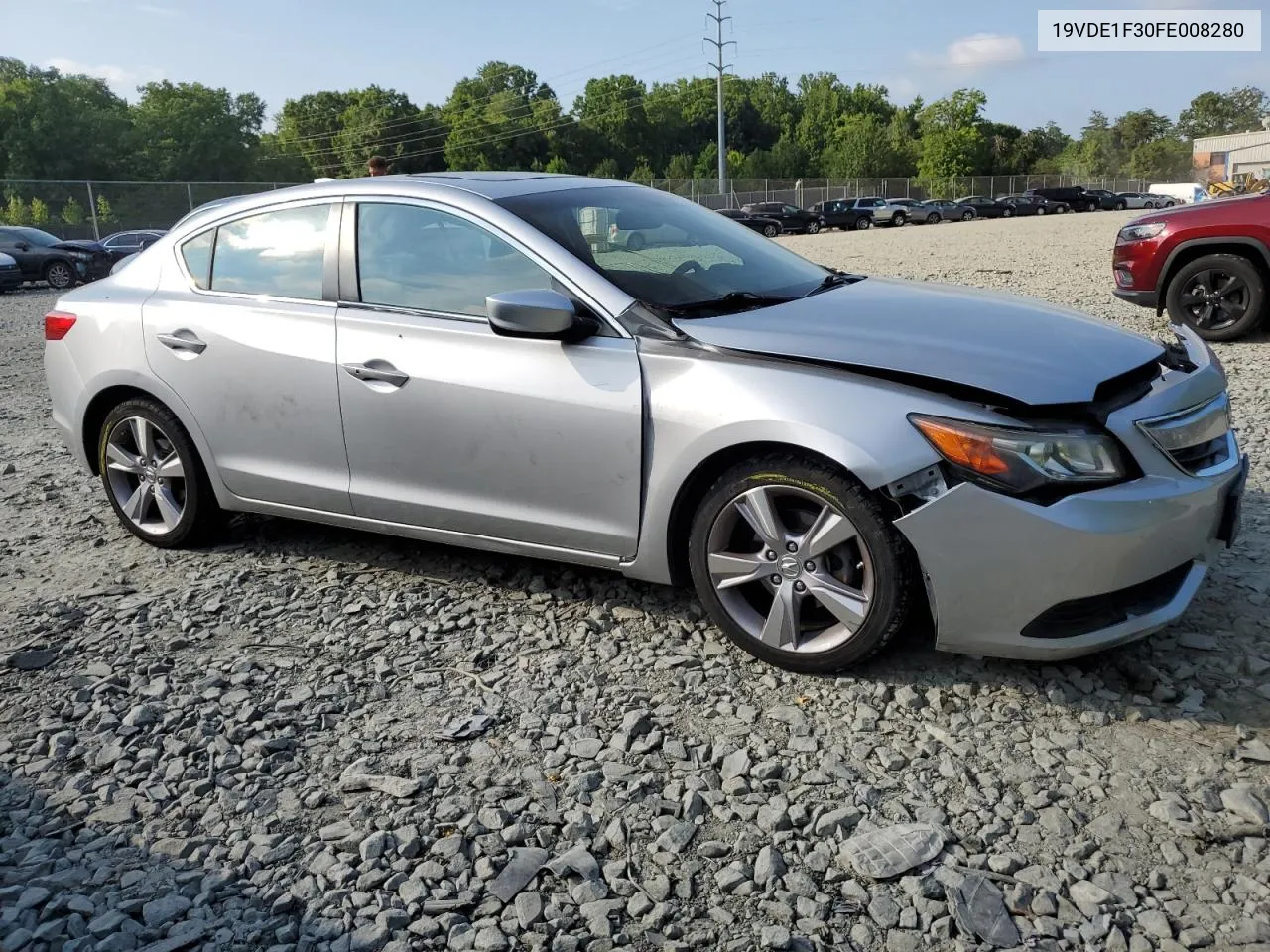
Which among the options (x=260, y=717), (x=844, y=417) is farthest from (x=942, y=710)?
(x=260, y=717)

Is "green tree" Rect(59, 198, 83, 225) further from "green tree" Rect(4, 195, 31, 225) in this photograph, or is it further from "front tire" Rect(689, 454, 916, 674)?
"front tire" Rect(689, 454, 916, 674)

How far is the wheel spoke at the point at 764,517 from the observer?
335 cm

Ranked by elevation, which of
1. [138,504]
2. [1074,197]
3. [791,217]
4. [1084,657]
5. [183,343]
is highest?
[1074,197]

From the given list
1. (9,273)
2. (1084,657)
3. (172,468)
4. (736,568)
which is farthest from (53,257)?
(1084,657)

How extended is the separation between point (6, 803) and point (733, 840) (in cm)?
203

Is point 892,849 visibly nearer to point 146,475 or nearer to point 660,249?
point 660,249

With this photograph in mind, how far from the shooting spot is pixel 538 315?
3582mm

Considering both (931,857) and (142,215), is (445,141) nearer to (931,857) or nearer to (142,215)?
(142,215)

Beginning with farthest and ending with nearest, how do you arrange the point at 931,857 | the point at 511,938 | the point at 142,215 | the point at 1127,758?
1. the point at 142,215
2. the point at 1127,758
3. the point at 931,857
4. the point at 511,938

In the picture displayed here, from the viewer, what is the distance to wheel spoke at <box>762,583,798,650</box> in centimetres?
340

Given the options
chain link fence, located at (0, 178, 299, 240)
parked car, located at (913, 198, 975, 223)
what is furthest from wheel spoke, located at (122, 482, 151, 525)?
parked car, located at (913, 198, 975, 223)

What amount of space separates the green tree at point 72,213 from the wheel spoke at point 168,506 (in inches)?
1360

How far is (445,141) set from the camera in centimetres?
10869

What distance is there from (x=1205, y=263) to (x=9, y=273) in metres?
20.8
